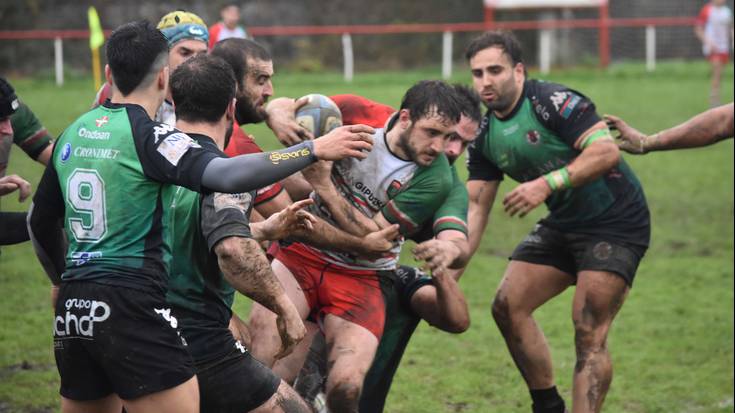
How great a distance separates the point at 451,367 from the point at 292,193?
2.52 meters

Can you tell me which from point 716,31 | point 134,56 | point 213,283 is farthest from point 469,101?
point 716,31

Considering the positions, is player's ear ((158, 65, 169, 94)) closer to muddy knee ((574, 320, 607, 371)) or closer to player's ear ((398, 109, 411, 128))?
player's ear ((398, 109, 411, 128))

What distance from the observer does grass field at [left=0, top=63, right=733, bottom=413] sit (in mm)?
7355

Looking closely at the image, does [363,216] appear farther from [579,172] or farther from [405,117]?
[579,172]

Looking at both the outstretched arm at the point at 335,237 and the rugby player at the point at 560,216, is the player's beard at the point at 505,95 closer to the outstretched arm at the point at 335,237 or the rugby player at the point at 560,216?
the rugby player at the point at 560,216

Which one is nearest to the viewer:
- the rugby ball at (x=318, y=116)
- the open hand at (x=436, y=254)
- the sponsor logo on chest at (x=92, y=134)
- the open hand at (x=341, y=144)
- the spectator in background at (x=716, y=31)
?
the sponsor logo on chest at (x=92, y=134)

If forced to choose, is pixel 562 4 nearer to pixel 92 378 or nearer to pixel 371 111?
pixel 371 111

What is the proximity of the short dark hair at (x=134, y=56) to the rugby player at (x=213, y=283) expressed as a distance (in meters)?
0.29

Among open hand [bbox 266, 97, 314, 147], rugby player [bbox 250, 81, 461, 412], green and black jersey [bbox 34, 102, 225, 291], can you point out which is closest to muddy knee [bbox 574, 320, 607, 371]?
rugby player [bbox 250, 81, 461, 412]

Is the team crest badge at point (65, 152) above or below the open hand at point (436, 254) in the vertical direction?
above

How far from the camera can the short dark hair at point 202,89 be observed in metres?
4.63

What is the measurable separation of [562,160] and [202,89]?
110 inches

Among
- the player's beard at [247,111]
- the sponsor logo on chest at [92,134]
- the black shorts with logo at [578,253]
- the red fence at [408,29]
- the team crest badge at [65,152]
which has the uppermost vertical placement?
the sponsor logo on chest at [92,134]

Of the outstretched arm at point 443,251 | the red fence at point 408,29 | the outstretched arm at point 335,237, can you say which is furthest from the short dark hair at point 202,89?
the red fence at point 408,29
